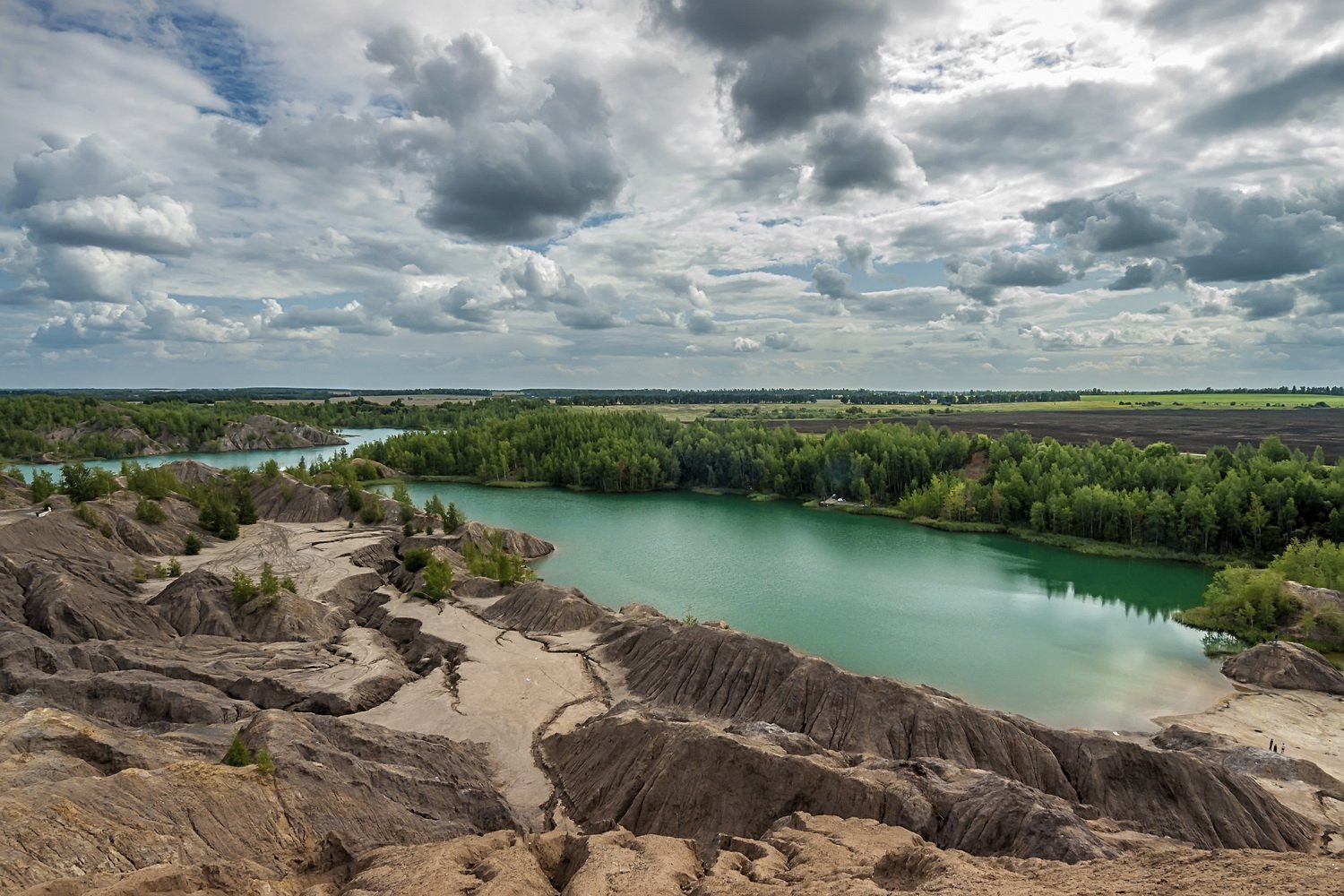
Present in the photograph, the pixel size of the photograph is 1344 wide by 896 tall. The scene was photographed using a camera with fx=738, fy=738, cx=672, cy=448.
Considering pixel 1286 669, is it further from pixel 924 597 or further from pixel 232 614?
pixel 232 614

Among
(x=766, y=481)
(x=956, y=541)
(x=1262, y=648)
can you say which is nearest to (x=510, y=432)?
(x=766, y=481)

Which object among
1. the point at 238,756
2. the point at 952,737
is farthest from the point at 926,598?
the point at 238,756

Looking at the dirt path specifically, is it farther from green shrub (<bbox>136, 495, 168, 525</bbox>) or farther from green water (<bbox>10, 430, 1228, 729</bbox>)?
green shrub (<bbox>136, 495, 168, 525</bbox>)

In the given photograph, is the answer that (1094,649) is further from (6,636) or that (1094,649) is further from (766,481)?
(766,481)

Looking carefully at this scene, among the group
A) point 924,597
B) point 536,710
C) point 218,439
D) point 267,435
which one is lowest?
point 924,597

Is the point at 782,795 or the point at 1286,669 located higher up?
the point at 782,795

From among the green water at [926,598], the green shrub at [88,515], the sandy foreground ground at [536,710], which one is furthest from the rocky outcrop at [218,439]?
the sandy foreground ground at [536,710]

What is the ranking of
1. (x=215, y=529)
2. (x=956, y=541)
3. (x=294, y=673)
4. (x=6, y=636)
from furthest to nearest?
(x=956, y=541), (x=215, y=529), (x=294, y=673), (x=6, y=636)
